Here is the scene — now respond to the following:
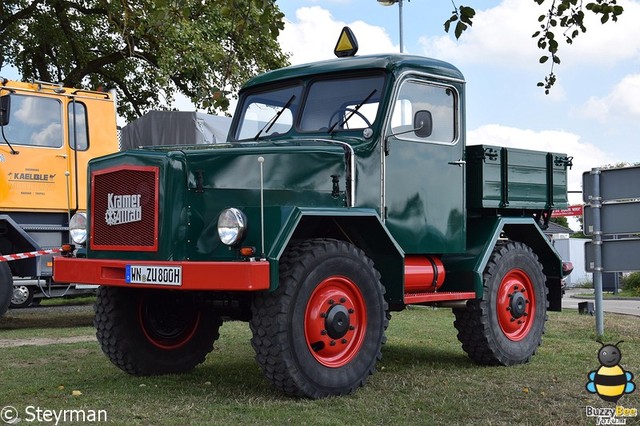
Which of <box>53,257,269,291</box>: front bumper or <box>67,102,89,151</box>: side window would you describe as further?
<box>67,102,89,151</box>: side window

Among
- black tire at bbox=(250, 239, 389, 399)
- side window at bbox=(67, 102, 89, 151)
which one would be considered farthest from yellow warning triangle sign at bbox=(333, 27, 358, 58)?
side window at bbox=(67, 102, 89, 151)

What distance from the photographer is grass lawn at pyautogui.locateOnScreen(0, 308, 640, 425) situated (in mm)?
5477

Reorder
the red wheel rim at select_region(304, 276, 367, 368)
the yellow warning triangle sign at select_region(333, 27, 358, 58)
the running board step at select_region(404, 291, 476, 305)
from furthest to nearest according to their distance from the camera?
the yellow warning triangle sign at select_region(333, 27, 358, 58) < the running board step at select_region(404, 291, 476, 305) < the red wheel rim at select_region(304, 276, 367, 368)

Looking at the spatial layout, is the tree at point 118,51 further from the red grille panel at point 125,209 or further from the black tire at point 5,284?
the red grille panel at point 125,209

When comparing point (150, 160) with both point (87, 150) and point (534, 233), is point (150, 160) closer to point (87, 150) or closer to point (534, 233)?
point (534, 233)

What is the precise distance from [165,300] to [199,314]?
0.40 meters

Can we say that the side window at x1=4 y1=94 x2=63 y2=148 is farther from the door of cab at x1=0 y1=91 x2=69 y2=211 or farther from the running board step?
the running board step

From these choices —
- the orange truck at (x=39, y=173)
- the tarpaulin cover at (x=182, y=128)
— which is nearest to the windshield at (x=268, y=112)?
the orange truck at (x=39, y=173)

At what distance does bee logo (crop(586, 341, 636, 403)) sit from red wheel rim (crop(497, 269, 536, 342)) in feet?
6.50

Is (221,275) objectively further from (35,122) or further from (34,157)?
(35,122)

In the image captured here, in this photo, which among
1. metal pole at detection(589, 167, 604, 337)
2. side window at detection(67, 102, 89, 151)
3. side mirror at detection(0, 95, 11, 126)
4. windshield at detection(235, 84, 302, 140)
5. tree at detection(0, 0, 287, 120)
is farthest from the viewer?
tree at detection(0, 0, 287, 120)

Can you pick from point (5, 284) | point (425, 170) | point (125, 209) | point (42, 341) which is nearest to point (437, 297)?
point (425, 170)

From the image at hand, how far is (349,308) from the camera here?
6328 millimetres

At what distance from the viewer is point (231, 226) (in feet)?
19.5
